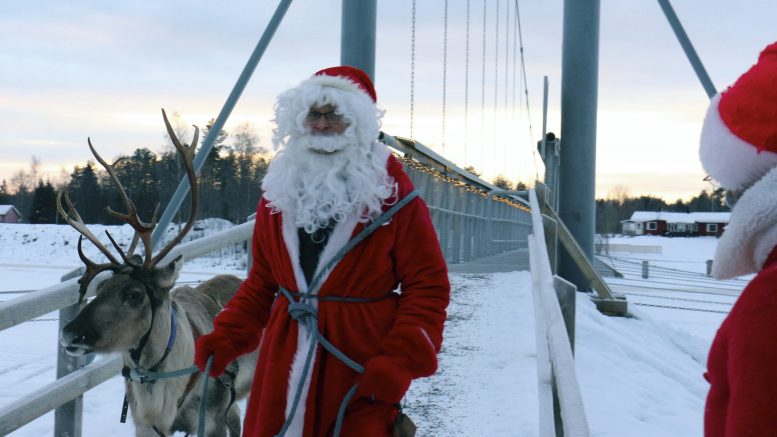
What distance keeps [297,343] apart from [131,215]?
1.25 m

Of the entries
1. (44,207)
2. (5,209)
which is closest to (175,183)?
(44,207)

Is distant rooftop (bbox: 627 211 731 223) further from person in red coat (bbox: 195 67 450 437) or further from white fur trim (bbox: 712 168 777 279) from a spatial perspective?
white fur trim (bbox: 712 168 777 279)

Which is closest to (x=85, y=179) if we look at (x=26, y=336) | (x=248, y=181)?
(x=248, y=181)

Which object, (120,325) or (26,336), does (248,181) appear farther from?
(120,325)

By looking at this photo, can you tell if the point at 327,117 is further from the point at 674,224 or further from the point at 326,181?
the point at 674,224

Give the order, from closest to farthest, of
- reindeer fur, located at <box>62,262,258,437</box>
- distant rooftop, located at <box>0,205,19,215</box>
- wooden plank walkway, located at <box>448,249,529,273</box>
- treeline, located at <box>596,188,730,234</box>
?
reindeer fur, located at <box>62,262,258,437</box> < wooden plank walkway, located at <box>448,249,529,273</box> < distant rooftop, located at <box>0,205,19,215</box> < treeline, located at <box>596,188,730,234</box>

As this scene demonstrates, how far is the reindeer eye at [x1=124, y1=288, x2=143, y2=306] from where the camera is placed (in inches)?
109

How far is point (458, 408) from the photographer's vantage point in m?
4.06

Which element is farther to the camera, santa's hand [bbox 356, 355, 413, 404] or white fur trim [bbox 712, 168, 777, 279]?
santa's hand [bbox 356, 355, 413, 404]

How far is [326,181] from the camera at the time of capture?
2.21m

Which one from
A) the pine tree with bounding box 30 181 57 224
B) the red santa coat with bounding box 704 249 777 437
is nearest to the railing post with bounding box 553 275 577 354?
the red santa coat with bounding box 704 249 777 437

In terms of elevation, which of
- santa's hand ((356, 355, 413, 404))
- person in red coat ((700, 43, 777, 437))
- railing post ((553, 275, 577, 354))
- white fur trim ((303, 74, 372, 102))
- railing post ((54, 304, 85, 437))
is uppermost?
white fur trim ((303, 74, 372, 102))

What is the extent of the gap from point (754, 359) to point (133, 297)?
2.42 metres

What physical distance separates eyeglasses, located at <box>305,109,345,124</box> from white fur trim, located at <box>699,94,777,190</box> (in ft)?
4.27
